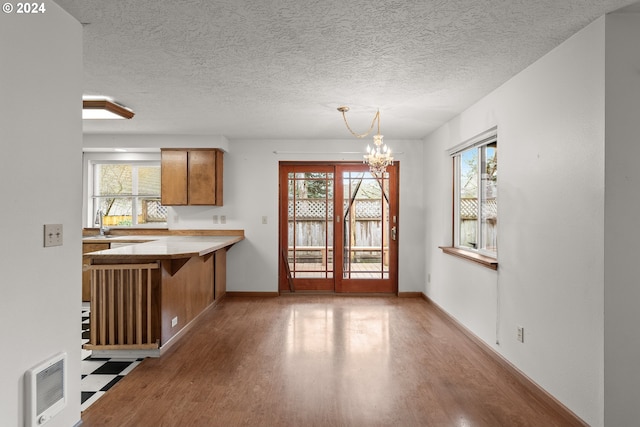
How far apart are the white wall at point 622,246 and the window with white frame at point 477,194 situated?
4.47 feet

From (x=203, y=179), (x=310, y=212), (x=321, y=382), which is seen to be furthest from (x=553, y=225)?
(x=203, y=179)

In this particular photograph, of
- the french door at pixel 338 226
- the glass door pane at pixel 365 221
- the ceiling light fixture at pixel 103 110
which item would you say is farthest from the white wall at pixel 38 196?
the glass door pane at pixel 365 221

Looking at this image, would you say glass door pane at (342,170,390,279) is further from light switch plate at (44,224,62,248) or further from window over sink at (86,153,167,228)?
light switch plate at (44,224,62,248)

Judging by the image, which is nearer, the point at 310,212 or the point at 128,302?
the point at 128,302

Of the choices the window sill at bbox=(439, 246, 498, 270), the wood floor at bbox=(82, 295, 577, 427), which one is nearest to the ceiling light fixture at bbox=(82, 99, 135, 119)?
the wood floor at bbox=(82, 295, 577, 427)

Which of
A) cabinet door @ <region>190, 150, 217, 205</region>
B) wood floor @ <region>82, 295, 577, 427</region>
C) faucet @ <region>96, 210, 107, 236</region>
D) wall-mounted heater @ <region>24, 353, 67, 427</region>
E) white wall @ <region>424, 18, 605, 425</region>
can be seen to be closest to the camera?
wall-mounted heater @ <region>24, 353, 67, 427</region>

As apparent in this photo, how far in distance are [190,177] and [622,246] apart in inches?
191

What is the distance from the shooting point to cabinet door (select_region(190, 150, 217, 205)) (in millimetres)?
5340

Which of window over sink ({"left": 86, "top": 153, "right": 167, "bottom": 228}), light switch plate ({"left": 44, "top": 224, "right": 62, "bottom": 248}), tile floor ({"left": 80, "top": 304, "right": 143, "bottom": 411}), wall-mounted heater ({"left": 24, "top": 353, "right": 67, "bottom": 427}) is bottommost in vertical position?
tile floor ({"left": 80, "top": 304, "right": 143, "bottom": 411})

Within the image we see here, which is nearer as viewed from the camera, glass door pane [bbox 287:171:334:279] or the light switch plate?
the light switch plate

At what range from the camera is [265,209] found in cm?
567

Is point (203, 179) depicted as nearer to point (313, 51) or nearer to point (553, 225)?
point (313, 51)

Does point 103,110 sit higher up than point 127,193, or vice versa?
point 103,110

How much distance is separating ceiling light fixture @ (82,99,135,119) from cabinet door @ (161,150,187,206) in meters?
1.26
